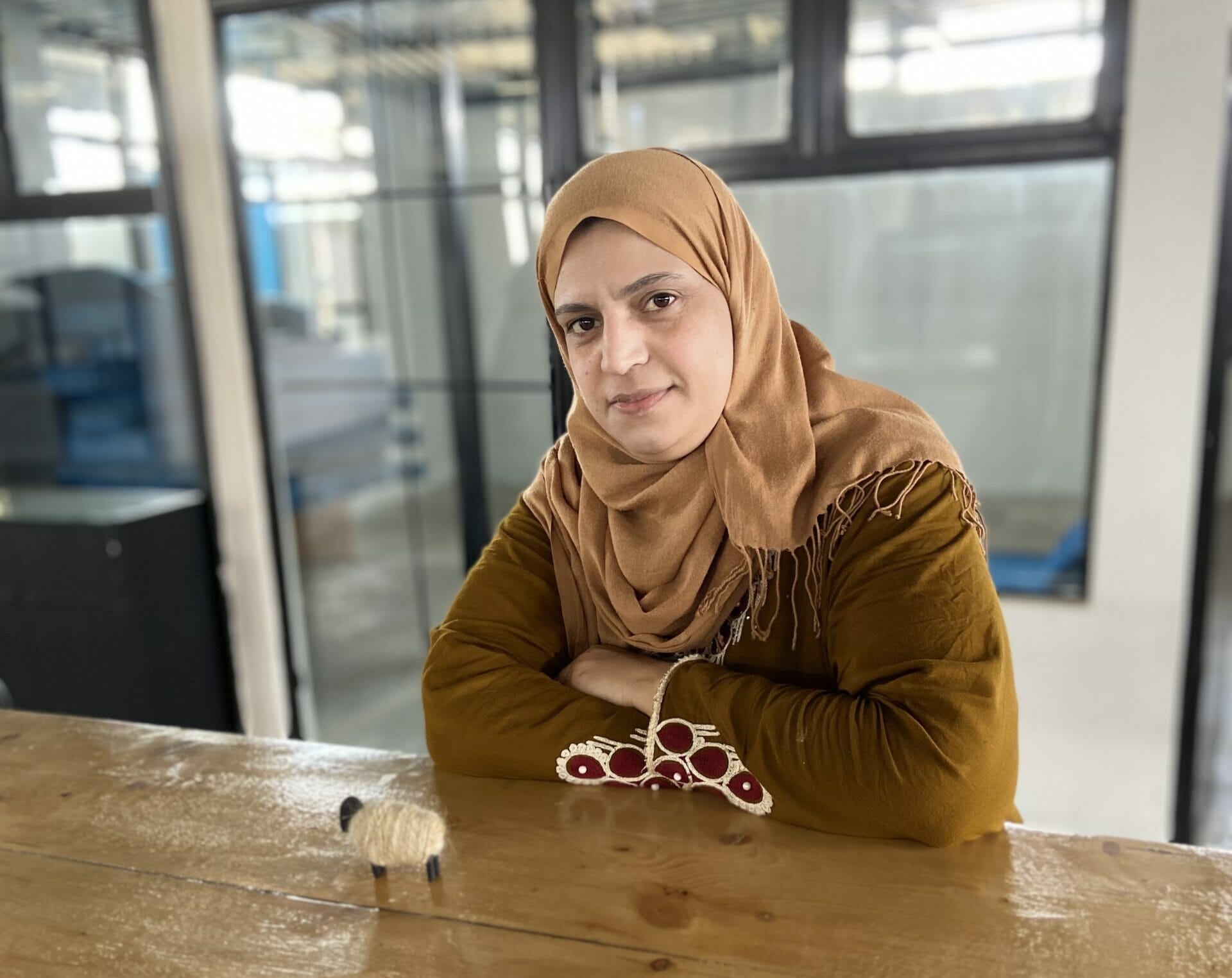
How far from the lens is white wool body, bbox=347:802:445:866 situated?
2.87 ft

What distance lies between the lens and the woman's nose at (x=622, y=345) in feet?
3.66

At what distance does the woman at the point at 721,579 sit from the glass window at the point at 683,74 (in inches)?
57.4

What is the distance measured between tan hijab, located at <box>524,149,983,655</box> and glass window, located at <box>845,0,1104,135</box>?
4.67ft

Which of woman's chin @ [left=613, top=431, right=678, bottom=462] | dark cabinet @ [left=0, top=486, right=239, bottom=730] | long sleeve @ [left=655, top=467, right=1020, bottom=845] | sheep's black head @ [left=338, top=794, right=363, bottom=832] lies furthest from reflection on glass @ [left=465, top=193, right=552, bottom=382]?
sheep's black head @ [left=338, top=794, right=363, bottom=832]

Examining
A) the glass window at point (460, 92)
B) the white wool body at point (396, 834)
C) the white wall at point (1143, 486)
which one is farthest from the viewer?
the glass window at point (460, 92)

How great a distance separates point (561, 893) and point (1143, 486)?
1975mm

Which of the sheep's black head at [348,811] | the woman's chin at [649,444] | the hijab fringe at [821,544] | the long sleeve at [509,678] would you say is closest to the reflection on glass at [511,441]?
the long sleeve at [509,678]

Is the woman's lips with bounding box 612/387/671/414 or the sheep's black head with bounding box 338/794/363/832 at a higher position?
the woman's lips with bounding box 612/387/671/414

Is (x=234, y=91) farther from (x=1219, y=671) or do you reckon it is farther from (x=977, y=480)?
(x=1219, y=671)

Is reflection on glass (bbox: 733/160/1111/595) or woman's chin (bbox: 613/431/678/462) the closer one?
woman's chin (bbox: 613/431/678/462)

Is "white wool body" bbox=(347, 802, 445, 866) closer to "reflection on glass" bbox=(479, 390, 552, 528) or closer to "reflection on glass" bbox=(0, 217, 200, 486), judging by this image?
"reflection on glass" bbox=(479, 390, 552, 528)

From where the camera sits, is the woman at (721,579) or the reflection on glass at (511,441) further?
the reflection on glass at (511,441)

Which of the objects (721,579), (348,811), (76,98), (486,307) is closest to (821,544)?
(721,579)

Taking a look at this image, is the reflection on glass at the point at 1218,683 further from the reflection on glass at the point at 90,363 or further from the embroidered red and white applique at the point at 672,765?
the reflection on glass at the point at 90,363
